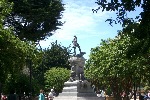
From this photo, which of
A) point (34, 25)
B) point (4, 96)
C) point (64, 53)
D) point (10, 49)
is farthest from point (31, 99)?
point (64, 53)

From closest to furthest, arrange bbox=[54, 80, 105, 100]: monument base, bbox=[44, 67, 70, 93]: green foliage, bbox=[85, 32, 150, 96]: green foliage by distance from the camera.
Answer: bbox=[54, 80, 105, 100]: monument base
bbox=[85, 32, 150, 96]: green foliage
bbox=[44, 67, 70, 93]: green foliage

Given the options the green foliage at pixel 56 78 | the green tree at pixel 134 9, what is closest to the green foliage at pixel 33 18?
the green tree at pixel 134 9

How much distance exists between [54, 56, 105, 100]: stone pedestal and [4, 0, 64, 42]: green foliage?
7728 mm

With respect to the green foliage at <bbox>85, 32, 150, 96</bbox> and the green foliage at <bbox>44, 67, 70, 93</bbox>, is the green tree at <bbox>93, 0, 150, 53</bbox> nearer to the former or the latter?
the green foliage at <bbox>85, 32, 150, 96</bbox>

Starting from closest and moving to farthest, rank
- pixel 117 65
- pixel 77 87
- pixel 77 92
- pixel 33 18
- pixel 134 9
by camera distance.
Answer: pixel 134 9, pixel 77 92, pixel 77 87, pixel 117 65, pixel 33 18

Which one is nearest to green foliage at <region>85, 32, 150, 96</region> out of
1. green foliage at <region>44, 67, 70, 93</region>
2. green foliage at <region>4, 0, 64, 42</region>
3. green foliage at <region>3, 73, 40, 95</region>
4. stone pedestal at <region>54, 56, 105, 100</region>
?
stone pedestal at <region>54, 56, 105, 100</region>

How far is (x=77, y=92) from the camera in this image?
26094mm

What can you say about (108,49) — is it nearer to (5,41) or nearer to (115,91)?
(115,91)

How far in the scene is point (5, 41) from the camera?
847 inches

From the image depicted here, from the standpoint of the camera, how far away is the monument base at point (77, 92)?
26.0 meters

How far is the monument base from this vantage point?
26.0 metres

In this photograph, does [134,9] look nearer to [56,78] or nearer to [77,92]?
[77,92]

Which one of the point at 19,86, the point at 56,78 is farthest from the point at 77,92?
the point at 56,78

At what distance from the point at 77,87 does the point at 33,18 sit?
9.88 metres
